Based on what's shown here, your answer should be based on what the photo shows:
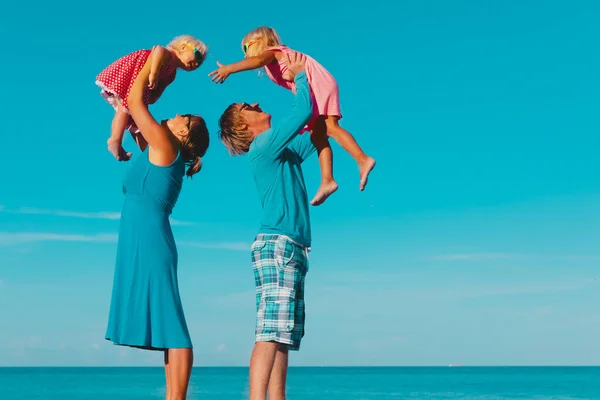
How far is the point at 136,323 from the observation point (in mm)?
4277

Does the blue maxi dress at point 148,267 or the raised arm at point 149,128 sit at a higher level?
the raised arm at point 149,128

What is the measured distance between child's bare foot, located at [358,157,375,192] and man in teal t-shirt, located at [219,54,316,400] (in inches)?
21.3

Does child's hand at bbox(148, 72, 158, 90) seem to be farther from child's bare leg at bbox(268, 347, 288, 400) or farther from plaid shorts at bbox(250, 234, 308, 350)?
child's bare leg at bbox(268, 347, 288, 400)

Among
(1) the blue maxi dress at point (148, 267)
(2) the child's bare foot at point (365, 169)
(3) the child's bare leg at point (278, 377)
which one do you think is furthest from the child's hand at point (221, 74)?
(3) the child's bare leg at point (278, 377)

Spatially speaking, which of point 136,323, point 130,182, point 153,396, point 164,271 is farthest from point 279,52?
point 153,396

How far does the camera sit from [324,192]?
4.98 meters

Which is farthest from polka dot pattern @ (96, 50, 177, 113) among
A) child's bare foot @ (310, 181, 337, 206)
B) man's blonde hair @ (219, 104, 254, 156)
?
child's bare foot @ (310, 181, 337, 206)

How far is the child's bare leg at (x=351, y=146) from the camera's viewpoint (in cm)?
509

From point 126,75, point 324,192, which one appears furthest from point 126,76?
point 324,192

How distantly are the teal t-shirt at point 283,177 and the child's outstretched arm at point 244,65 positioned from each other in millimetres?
450

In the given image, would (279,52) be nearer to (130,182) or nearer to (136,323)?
(130,182)

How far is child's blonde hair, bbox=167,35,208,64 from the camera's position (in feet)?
16.4

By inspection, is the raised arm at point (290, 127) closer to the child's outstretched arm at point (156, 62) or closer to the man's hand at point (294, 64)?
the man's hand at point (294, 64)

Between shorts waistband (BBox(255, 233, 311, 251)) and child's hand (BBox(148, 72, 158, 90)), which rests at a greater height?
child's hand (BBox(148, 72, 158, 90))
